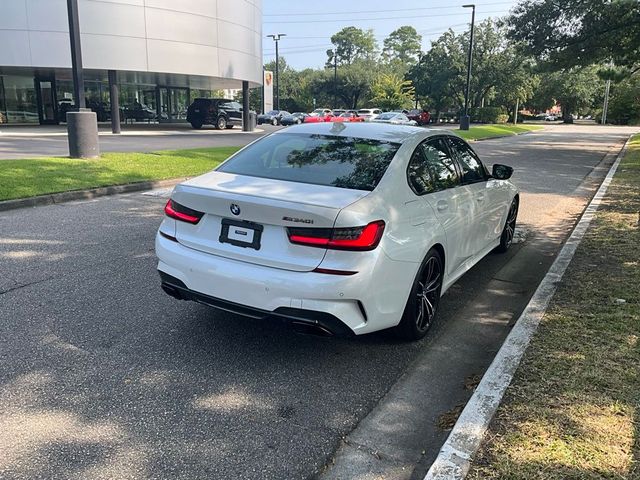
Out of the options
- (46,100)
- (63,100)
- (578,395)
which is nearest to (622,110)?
(63,100)

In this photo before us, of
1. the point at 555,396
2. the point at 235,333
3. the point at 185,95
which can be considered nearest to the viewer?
the point at 555,396

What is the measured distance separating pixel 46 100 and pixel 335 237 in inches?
1334

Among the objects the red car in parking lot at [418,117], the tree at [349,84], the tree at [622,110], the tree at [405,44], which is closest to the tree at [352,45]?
the tree at [405,44]

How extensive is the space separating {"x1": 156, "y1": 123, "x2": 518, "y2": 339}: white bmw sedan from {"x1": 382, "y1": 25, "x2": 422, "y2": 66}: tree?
137 meters

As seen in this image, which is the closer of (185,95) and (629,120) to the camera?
(185,95)

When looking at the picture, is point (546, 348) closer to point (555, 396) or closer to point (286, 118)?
point (555, 396)

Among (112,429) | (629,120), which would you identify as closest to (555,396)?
(112,429)

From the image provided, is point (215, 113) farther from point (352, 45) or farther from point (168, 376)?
point (352, 45)

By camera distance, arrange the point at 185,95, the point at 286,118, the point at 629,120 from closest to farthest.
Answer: the point at 185,95
the point at 286,118
the point at 629,120

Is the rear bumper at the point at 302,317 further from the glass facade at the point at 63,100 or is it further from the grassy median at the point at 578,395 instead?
the glass facade at the point at 63,100

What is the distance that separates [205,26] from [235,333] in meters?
27.2

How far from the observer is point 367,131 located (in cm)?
464

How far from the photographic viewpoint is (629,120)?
229ft

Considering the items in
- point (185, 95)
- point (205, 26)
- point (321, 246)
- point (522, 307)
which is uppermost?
point (205, 26)
